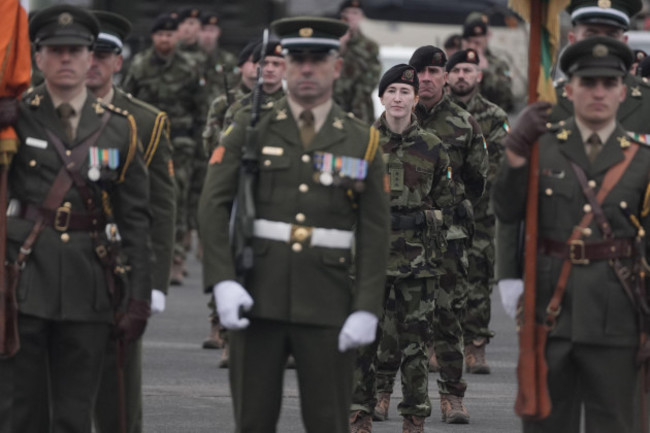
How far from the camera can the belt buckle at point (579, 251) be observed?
27.7 ft

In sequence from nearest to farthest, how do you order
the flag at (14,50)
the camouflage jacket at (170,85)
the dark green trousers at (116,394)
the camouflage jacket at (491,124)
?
the flag at (14,50)
the dark green trousers at (116,394)
the camouflage jacket at (491,124)
the camouflage jacket at (170,85)

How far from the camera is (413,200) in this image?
11.6m

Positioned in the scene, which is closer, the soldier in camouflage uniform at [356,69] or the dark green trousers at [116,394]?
the dark green trousers at [116,394]

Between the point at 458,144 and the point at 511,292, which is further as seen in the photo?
the point at 458,144

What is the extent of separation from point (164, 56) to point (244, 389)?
36.2 ft

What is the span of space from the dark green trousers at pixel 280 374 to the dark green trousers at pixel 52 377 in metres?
0.63

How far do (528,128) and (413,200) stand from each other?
331 centimetres

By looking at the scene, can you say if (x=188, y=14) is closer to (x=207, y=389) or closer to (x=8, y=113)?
(x=207, y=389)

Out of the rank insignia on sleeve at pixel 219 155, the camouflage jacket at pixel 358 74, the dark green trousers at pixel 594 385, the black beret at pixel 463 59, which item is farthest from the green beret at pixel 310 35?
the camouflage jacket at pixel 358 74

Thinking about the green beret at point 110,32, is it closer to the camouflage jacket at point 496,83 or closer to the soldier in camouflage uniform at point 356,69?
the camouflage jacket at point 496,83

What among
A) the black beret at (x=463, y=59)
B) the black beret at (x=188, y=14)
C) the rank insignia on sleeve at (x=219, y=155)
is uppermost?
the black beret at (x=188, y=14)

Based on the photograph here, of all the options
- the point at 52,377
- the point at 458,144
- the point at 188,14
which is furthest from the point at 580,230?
the point at 188,14

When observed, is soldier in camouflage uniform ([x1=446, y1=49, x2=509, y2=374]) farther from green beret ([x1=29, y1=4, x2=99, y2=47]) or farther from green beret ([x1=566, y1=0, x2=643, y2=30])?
green beret ([x1=29, y1=4, x2=99, y2=47])

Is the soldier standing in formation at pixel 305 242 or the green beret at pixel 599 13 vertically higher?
the green beret at pixel 599 13
